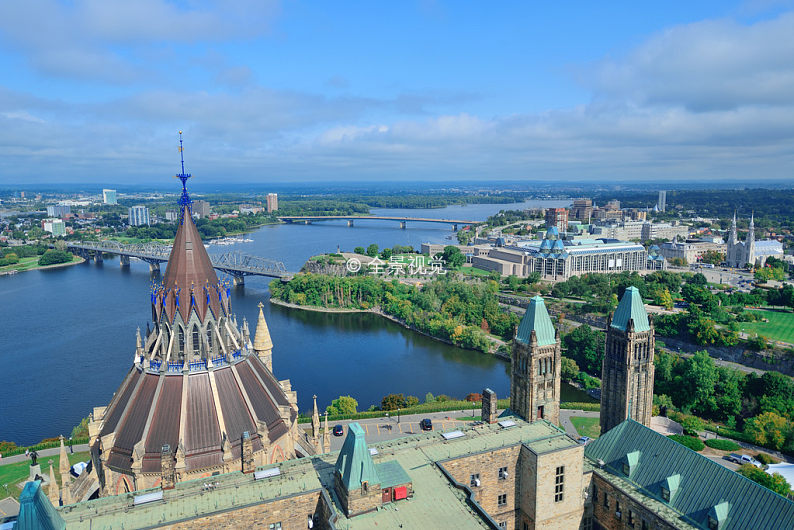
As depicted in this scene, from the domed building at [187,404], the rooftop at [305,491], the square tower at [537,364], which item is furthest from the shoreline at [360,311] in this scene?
the domed building at [187,404]

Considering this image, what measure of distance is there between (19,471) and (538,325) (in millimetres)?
51276

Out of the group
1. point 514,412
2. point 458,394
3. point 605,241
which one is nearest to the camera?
point 514,412

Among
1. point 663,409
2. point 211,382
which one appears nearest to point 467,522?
point 211,382

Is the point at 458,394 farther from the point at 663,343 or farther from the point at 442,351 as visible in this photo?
the point at 663,343

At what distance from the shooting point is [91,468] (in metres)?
31.1

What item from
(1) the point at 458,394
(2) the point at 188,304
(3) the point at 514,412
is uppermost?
(2) the point at 188,304

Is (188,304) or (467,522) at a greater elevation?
(188,304)

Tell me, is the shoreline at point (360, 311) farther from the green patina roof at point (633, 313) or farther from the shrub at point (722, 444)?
the green patina roof at point (633, 313)

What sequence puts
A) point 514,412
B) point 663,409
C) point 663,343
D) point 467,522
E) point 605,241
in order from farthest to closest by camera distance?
point 605,241
point 663,343
point 663,409
point 514,412
point 467,522

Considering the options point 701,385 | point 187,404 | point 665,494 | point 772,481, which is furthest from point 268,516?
point 701,385

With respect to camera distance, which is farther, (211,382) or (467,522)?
(211,382)

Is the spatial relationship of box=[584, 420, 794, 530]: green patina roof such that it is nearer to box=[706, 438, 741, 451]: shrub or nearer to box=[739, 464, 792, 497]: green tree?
box=[739, 464, 792, 497]: green tree

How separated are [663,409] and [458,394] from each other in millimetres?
26649

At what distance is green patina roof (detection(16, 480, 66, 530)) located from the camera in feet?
68.4
